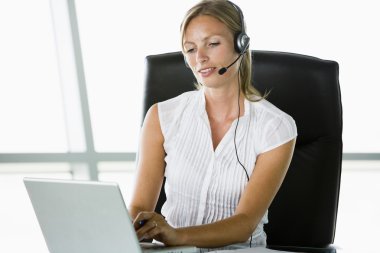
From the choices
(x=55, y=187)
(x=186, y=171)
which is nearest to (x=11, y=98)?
(x=186, y=171)

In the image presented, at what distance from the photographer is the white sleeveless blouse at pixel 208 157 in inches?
72.2

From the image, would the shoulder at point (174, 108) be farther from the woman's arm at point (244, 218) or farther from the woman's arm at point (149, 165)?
the woman's arm at point (244, 218)

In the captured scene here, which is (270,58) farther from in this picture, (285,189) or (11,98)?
(11,98)

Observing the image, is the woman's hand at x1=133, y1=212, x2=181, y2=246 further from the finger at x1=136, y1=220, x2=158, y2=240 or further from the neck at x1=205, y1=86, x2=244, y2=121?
the neck at x1=205, y1=86, x2=244, y2=121

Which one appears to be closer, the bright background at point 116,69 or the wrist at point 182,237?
the wrist at point 182,237

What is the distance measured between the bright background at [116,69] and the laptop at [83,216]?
256 centimetres

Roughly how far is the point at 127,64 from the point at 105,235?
3.18 m

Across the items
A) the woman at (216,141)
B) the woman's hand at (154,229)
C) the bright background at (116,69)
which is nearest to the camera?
the woman's hand at (154,229)

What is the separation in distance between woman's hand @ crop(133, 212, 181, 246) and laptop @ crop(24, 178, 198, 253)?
0.09m

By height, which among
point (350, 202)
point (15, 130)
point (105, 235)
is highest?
point (105, 235)

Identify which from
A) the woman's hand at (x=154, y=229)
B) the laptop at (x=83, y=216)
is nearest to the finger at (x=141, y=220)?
the woman's hand at (x=154, y=229)

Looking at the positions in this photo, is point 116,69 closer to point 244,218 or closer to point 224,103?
point 224,103

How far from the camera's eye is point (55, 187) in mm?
1308

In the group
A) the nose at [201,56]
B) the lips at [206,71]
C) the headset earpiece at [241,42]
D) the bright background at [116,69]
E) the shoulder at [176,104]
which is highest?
the headset earpiece at [241,42]
